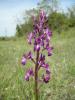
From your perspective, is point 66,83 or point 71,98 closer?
point 71,98

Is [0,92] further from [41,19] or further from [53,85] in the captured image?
[41,19]

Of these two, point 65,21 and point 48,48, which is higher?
point 48,48

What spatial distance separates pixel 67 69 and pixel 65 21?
3787 centimetres

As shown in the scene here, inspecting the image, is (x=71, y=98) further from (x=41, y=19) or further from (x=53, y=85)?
(x=41, y=19)

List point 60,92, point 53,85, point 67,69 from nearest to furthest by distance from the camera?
1. point 60,92
2. point 53,85
3. point 67,69

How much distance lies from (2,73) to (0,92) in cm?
120

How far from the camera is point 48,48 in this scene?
10.5ft

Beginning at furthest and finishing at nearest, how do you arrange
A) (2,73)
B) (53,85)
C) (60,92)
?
(2,73) < (53,85) < (60,92)

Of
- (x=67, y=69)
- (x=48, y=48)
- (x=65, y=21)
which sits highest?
(x=48, y=48)

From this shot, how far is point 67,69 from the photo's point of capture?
6957 mm

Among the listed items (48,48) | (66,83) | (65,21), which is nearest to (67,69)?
(66,83)

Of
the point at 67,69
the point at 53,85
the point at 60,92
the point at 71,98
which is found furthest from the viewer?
the point at 67,69

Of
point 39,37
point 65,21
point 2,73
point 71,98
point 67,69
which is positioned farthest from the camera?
point 65,21

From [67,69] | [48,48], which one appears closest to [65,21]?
[67,69]
